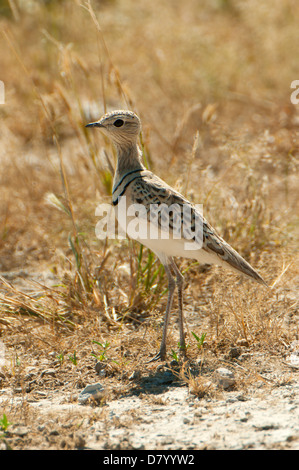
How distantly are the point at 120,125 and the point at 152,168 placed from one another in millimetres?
812

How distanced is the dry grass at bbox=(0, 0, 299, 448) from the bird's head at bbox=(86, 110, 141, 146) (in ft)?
1.07

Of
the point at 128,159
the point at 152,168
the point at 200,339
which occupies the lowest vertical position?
the point at 200,339

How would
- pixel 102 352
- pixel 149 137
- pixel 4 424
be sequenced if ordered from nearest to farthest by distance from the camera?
pixel 4 424 < pixel 102 352 < pixel 149 137

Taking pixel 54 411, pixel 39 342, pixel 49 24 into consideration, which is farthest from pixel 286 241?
pixel 49 24

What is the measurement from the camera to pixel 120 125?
3877mm

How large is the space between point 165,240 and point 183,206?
242mm

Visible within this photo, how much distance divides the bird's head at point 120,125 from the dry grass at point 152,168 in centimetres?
33

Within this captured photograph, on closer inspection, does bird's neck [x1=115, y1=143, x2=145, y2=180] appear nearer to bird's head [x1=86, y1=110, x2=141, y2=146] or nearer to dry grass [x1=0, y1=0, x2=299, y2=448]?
bird's head [x1=86, y1=110, x2=141, y2=146]

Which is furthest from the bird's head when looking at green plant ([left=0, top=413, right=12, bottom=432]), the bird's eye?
green plant ([left=0, top=413, right=12, bottom=432])

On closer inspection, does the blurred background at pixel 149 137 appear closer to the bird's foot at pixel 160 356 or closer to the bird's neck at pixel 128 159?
the bird's neck at pixel 128 159

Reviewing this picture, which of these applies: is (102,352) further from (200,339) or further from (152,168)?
(152,168)

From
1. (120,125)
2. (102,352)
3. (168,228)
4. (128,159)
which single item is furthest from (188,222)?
(102,352)

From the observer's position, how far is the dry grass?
3.94m

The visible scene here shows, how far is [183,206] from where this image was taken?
3686 millimetres
